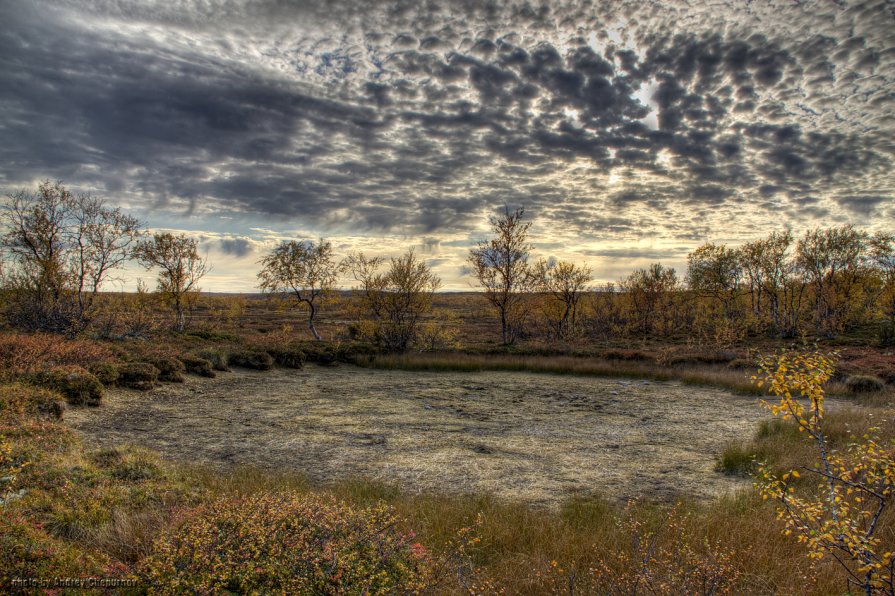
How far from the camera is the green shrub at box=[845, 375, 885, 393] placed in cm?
1655

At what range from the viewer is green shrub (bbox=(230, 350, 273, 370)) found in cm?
2111

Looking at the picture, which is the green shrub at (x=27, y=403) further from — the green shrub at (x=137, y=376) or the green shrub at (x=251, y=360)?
the green shrub at (x=251, y=360)

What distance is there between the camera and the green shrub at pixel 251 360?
2111 centimetres

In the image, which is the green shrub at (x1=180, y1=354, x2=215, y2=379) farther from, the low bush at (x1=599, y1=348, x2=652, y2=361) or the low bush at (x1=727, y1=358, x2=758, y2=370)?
the low bush at (x1=727, y1=358, x2=758, y2=370)

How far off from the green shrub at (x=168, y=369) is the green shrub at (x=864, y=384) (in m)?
26.0

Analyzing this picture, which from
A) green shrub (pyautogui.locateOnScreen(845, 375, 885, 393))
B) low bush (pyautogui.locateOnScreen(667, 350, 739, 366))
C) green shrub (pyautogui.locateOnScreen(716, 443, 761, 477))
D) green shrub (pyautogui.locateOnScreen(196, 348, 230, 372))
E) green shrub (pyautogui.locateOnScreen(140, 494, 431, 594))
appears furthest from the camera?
low bush (pyautogui.locateOnScreen(667, 350, 739, 366))

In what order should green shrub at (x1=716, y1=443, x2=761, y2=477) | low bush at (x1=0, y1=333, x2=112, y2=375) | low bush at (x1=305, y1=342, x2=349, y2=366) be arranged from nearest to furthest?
1. green shrub at (x1=716, y1=443, x2=761, y2=477)
2. low bush at (x1=0, y1=333, x2=112, y2=375)
3. low bush at (x1=305, y1=342, x2=349, y2=366)

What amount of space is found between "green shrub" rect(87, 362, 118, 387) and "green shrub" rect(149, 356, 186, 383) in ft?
6.38

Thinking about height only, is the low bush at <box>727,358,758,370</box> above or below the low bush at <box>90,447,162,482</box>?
above

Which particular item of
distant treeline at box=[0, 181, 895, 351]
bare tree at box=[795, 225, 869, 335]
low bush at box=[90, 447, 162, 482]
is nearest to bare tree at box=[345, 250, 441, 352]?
distant treeline at box=[0, 181, 895, 351]

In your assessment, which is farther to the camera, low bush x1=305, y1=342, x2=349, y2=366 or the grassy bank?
low bush x1=305, y1=342, x2=349, y2=366

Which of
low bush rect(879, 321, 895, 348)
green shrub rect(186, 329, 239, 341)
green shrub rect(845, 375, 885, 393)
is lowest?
green shrub rect(845, 375, 885, 393)

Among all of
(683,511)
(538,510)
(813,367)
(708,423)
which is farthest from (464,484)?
(708,423)

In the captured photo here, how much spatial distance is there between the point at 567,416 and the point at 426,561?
420 inches
